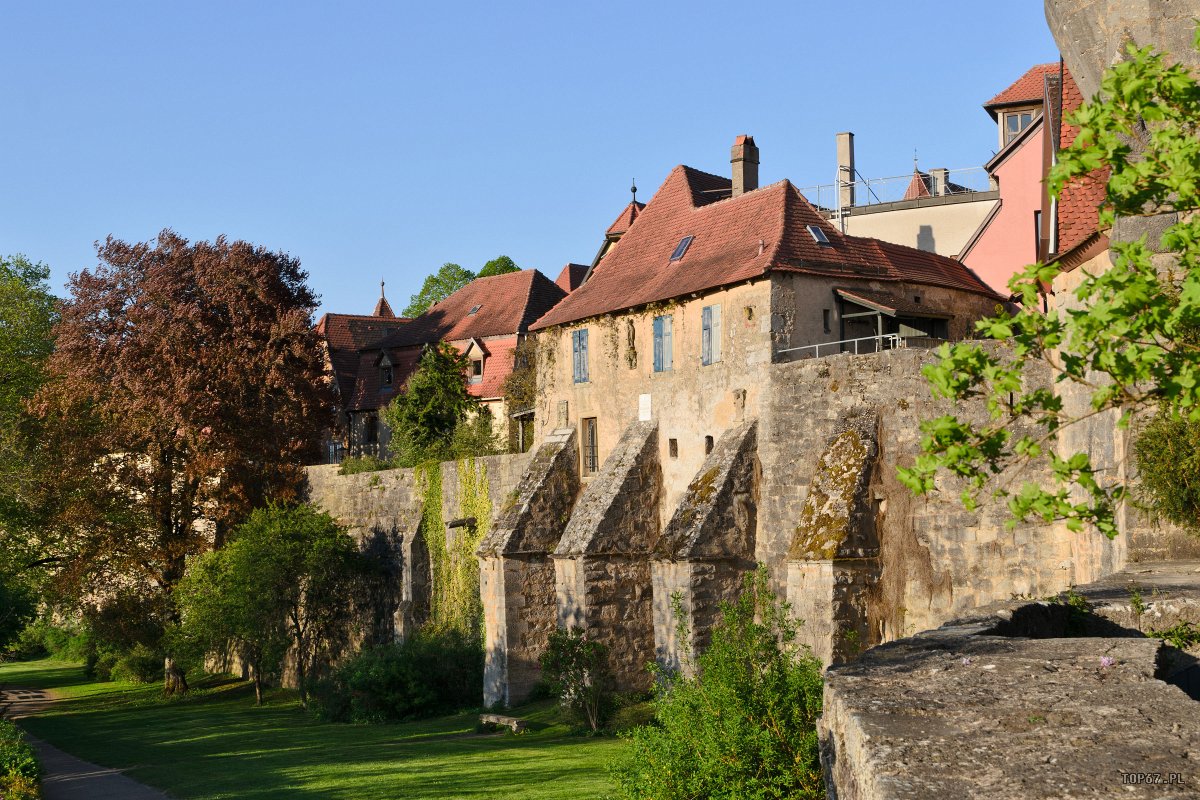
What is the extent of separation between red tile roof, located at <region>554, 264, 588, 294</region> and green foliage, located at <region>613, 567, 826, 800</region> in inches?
1504

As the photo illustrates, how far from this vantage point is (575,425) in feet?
91.4

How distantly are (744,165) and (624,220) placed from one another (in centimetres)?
1042

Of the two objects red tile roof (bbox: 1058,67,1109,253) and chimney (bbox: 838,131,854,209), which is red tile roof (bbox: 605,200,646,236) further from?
red tile roof (bbox: 1058,67,1109,253)

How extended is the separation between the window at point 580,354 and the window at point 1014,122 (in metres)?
13.0

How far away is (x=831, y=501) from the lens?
62.9 ft

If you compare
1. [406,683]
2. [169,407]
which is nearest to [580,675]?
[406,683]

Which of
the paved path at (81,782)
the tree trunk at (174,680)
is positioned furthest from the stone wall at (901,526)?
the tree trunk at (174,680)

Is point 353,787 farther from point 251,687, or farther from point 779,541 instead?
point 251,687

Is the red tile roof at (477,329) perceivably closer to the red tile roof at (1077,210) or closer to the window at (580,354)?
the window at (580,354)

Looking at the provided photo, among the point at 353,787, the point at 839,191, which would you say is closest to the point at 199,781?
the point at 353,787

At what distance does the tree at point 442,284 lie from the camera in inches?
2596

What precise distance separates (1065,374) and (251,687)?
3354 cm

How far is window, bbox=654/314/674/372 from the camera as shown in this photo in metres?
25.0

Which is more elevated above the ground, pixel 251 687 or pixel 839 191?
pixel 839 191
